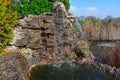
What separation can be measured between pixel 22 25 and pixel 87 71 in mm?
4499

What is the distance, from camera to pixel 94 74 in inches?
508

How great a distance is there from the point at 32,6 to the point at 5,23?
4673mm

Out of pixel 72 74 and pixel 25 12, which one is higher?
pixel 25 12

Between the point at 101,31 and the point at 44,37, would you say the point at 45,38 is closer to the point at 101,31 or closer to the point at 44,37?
the point at 44,37

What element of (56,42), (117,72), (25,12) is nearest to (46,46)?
(56,42)

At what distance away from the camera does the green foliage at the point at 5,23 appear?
12914 mm

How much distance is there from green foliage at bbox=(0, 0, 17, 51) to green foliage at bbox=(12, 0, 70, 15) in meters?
3.51

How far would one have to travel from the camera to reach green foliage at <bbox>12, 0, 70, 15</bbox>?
17314mm

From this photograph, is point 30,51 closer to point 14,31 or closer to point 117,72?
point 14,31

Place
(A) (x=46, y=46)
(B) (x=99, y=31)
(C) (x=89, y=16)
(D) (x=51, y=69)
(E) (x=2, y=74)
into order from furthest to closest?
(C) (x=89, y=16), (B) (x=99, y=31), (A) (x=46, y=46), (D) (x=51, y=69), (E) (x=2, y=74)

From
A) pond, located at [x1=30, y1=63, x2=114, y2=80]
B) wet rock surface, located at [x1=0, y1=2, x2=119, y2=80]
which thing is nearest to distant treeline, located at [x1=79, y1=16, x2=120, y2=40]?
wet rock surface, located at [x1=0, y1=2, x2=119, y2=80]

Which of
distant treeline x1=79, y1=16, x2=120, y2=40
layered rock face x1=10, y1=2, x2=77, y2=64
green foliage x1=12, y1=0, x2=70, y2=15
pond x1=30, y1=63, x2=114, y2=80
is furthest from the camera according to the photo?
distant treeline x1=79, y1=16, x2=120, y2=40

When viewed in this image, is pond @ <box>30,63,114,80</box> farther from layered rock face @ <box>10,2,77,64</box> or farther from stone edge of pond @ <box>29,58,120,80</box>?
layered rock face @ <box>10,2,77,64</box>

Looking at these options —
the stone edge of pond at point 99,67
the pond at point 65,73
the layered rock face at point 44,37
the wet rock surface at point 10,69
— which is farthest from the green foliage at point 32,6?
the wet rock surface at point 10,69
